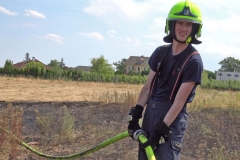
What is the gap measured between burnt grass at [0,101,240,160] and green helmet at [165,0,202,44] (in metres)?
2.76

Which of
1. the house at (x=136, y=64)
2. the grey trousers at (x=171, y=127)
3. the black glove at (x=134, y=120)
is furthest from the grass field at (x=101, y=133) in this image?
the house at (x=136, y=64)

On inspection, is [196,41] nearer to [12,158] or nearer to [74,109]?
[12,158]

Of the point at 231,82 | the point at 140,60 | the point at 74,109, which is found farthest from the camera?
the point at 140,60

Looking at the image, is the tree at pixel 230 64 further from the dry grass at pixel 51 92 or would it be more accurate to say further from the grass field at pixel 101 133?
the grass field at pixel 101 133

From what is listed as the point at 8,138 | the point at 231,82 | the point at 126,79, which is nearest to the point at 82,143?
the point at 8,138

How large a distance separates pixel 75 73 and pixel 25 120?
35268 mm

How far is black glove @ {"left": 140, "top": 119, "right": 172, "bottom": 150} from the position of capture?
2.23m

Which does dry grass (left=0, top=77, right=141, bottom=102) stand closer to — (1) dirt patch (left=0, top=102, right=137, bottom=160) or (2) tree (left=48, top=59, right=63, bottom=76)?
(1) dirt patch (left=0, top=102, right=137, bottom=160)

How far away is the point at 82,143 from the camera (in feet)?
18.4

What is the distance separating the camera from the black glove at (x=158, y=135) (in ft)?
7.31

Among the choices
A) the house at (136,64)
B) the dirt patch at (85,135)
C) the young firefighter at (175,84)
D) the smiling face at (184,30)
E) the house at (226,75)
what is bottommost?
the dirt patch at (85,135)

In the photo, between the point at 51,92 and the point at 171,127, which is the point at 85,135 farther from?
the point at 51,92

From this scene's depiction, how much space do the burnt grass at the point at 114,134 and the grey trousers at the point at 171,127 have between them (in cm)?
240

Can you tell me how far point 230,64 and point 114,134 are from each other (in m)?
75.7
